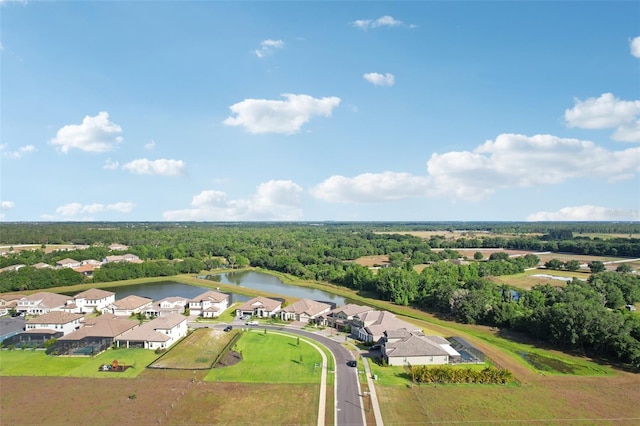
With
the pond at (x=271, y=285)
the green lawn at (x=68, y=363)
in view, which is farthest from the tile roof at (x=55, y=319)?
the pond at (x=271, y=285)

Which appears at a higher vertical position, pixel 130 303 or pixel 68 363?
pixel 130 303

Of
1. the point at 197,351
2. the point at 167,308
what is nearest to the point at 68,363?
the point at 197,351

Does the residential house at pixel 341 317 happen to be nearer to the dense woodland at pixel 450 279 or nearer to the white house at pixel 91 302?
the dense woodland at pixel 450 279

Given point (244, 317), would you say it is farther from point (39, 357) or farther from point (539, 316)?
point (539, 316)

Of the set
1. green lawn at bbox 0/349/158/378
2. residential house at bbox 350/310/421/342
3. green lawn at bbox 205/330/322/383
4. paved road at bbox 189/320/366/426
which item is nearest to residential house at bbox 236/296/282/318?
paved road at bbox 189/320/366/426

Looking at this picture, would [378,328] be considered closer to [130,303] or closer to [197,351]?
[197,351]

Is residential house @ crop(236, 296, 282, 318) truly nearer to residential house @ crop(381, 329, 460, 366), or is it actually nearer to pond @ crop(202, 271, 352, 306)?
pond @ crop(202, 271, 352, 306)
